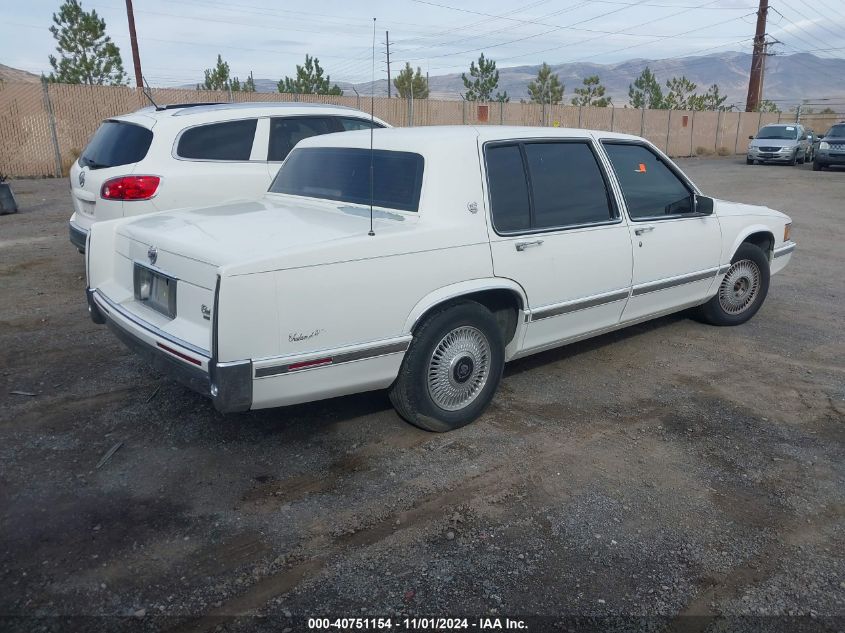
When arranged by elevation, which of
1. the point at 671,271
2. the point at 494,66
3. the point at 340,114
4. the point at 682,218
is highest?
the point at 494,66

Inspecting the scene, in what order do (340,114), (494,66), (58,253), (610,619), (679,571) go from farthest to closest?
(494,66) < (58,253) < (340,114) < (679,571) < (610,619)

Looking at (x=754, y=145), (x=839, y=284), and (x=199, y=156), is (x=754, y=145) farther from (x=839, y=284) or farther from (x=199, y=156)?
(x=199, y=156)

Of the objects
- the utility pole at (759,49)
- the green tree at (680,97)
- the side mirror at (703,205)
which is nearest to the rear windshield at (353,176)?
the side mirror at (703,205)

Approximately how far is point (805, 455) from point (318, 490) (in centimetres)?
270

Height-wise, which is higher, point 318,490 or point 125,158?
point 125,158

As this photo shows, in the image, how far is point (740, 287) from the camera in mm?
6215

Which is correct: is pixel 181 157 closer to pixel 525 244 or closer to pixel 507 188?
pixel 507 188

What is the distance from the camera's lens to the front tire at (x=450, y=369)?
12.5ft

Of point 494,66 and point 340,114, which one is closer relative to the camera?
point 340,114

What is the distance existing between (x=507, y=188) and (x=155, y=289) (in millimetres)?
2100

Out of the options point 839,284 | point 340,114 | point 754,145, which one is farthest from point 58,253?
point 754,145

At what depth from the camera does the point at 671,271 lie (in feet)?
17.1

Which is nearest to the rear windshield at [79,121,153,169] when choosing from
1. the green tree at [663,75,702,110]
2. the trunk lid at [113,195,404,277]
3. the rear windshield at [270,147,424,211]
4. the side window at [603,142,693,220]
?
the rear windshield at [270,147,424,211]

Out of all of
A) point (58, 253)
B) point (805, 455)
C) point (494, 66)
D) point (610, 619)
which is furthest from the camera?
point (494, 66)
